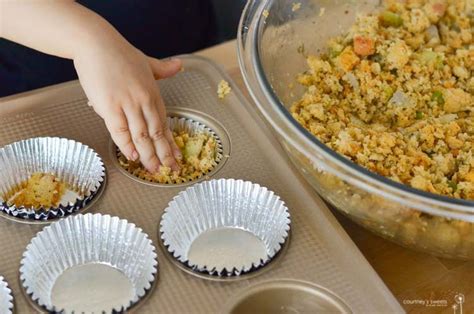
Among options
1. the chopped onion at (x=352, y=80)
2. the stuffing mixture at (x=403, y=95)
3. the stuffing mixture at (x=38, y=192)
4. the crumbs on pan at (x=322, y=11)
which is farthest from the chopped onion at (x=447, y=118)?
the stuffing mixture at (x=38, y=192)

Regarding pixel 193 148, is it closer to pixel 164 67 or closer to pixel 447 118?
pixel 164 67

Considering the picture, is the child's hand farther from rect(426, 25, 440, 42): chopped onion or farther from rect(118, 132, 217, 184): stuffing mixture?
rect(426, 25, 440, 42): chopped onion

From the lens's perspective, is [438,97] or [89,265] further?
[438,97]

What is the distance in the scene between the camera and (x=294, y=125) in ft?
2.52

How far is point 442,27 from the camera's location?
1.11 metres

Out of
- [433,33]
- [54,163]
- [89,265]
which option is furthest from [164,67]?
[433,33]

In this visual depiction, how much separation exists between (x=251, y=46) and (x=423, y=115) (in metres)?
0.27

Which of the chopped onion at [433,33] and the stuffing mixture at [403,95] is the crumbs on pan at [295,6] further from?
the chopped onion at [433,33]

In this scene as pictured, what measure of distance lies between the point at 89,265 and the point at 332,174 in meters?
0.30

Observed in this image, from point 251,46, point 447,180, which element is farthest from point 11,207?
point 447,180

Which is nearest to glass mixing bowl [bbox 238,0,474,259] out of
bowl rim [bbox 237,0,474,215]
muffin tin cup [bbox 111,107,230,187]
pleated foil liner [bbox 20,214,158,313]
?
bowl rim [bbox 237,0,474,215]

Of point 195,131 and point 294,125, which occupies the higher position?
point 294,125

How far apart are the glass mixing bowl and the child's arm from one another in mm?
137

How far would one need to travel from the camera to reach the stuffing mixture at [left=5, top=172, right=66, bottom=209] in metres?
0.87
